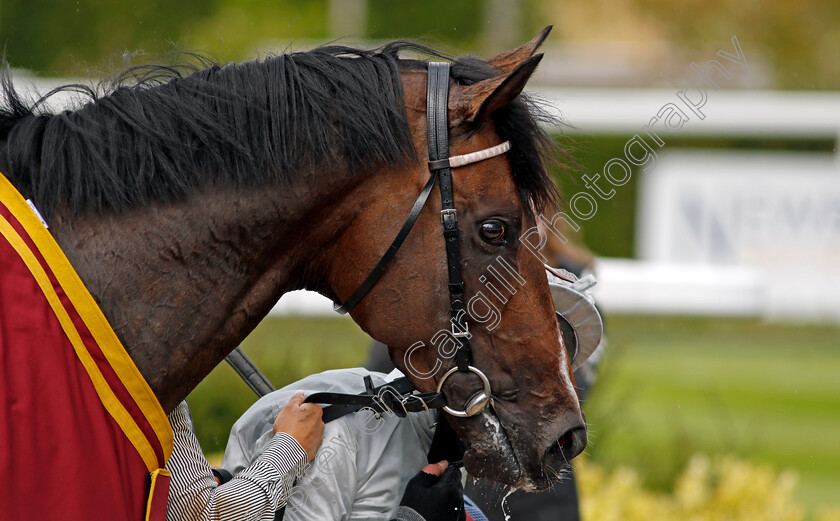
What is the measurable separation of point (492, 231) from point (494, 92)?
0.30 m

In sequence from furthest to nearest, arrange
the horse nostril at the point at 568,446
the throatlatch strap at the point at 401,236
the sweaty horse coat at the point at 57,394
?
the horse nostril at the point at 568,446
the throatlatch strap at the point at 401,236
the sweaty horse coat at the point at 57,394

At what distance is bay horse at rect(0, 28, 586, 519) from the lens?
Result: 1.69 metres

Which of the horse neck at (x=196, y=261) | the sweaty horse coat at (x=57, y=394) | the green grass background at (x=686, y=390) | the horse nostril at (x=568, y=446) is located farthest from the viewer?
the green grass background at (x=686, y=390)

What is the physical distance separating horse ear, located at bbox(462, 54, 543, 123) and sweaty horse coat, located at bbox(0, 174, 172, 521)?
0.87 metres

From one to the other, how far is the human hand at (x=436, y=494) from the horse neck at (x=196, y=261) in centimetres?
57

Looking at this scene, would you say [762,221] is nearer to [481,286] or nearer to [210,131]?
[481,286]

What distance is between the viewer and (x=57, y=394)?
1558 mm

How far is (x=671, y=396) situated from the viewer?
907 centimetres

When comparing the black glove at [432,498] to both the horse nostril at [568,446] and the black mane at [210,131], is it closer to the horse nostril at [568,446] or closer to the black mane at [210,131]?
the horse nostril at [568,446]

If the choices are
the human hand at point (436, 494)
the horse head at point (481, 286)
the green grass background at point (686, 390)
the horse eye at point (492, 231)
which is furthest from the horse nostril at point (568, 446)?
the green grass background at point (686, 390)

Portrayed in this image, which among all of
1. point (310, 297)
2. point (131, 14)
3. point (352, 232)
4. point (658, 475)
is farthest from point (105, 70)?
point (131, 14)

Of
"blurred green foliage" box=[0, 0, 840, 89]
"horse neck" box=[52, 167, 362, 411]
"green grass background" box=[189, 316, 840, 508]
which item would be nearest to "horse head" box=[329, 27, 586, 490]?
"horse neck" box=[52, 167, 362, 411]

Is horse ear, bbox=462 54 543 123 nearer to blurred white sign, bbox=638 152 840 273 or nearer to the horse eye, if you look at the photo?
the horse eye

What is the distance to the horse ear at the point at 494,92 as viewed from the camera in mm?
1758
